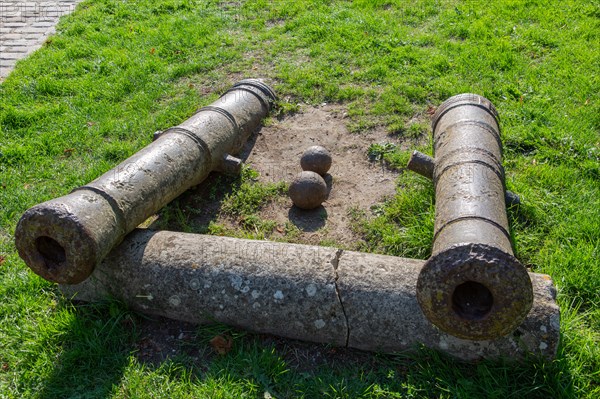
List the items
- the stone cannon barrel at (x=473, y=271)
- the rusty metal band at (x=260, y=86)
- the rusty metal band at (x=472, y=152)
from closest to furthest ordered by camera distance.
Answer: the stone cannon barrel at (x=473, y=271), the rusty metal band at (x=472, y=152), the rusty metal band at (x=260, y=86)

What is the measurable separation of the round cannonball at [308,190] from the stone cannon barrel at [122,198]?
0.79m

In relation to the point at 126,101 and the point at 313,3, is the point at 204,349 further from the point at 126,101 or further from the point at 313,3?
the point at 313,3

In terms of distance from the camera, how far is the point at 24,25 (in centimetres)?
1125

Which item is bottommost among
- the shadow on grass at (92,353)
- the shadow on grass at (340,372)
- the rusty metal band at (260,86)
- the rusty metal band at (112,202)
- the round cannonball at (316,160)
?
the shadow on grass at (92,353)

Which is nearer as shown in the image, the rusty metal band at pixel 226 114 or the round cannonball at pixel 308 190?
the round cannonball at pixel 308 190

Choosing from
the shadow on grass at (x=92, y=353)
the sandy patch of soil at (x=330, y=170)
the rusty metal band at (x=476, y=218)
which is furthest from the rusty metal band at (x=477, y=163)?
the shadow on grass at (x=92, y=353)

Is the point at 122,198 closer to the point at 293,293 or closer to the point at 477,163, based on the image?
the point at 293,293

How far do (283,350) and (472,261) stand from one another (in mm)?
1678

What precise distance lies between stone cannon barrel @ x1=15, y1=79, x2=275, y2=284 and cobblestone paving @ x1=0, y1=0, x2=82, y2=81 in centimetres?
480

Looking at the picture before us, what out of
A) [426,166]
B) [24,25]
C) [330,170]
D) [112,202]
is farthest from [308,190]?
[24,25]

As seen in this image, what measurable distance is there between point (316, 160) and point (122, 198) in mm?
2346

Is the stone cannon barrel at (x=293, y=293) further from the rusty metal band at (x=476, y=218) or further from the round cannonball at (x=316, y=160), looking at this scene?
the round cannonball at (x=316, y=160)

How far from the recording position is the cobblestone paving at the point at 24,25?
33.4ft

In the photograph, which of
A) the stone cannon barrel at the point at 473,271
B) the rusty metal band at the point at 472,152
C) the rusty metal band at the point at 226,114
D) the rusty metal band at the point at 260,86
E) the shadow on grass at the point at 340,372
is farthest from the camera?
the rusty metal band at the point at 260,86
